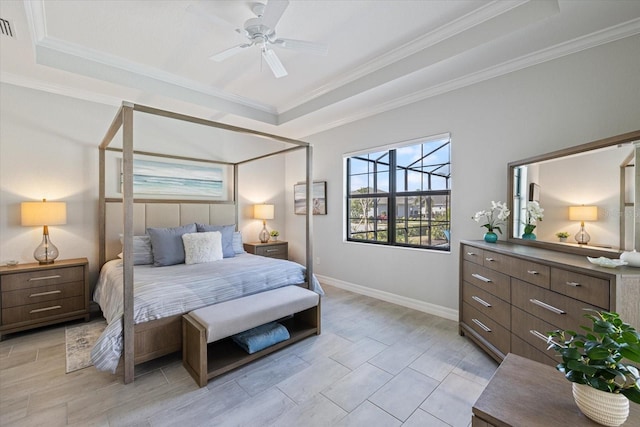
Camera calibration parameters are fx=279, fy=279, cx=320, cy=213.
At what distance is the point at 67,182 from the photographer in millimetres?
3389

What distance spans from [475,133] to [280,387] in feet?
10.1

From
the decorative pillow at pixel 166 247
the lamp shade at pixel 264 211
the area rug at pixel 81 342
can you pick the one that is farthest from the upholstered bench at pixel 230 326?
the lamp shade at pixel 264 211

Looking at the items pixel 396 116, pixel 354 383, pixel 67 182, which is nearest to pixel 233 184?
pixel 67 182

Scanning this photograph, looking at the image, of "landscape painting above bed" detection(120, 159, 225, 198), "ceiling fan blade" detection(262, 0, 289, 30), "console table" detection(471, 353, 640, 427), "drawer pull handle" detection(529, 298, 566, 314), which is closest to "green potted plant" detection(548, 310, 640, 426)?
"console table" detection(471, 353, 640, 427)

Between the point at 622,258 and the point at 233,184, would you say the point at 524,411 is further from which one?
the point at 233,184

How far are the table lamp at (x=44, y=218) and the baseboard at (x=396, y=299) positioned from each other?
3.55m

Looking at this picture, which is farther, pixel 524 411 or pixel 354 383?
pixel 354 383

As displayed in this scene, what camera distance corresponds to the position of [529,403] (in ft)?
3.17

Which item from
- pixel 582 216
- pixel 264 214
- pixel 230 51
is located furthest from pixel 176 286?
A: pixel 582 216

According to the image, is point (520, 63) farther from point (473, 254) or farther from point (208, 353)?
point (208, 353)

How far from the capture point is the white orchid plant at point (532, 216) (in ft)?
7.81

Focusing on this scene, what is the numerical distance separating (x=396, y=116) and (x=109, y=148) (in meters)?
3.77

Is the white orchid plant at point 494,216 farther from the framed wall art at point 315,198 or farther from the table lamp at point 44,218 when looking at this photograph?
the table lamp at point 44,218

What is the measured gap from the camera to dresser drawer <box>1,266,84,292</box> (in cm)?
276
